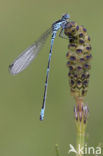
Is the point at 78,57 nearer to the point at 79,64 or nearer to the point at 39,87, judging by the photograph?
the point at 79,64

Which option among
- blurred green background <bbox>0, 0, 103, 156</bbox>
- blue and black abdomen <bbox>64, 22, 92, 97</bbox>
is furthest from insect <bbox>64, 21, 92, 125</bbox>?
blurred green background <bbox>0, 0, 103, 156</bbox>

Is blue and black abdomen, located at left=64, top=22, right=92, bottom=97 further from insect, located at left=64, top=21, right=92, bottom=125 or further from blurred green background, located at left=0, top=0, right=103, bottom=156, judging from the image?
blurred green background, located at left=0, top=0, right=103, bottom=156

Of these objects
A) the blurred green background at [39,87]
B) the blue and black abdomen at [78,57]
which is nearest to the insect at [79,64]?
the blue and black abdomen at [78,57]

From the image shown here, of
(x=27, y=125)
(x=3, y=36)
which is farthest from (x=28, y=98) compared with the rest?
(x=3, y=36)

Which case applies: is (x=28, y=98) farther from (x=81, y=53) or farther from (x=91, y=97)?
(x=81, y=53)

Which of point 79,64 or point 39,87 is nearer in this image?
point 79,64

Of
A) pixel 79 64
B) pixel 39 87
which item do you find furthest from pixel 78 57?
pixel 39 87
